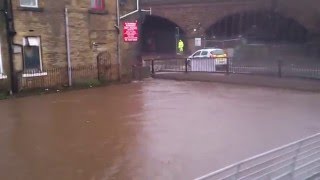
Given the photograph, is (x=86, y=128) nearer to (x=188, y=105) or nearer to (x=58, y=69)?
(x=188, y=105)

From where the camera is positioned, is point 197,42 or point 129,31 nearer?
point 129,31

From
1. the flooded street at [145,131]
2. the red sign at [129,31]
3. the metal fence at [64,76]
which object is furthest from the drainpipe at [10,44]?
the red sign at [129,31]

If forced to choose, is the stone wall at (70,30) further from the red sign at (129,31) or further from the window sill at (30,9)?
the red sign at (129,31)

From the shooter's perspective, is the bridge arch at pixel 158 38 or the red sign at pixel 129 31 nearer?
the red sign at pixel 129 31

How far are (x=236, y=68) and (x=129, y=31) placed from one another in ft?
20.7

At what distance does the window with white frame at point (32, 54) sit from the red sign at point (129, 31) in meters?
5.27

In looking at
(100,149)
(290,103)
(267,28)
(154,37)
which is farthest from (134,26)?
(154,37)

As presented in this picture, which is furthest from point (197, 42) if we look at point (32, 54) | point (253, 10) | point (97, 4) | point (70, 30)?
point (32, 54)

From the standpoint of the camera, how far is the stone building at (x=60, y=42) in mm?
19281

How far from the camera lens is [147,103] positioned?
16.1 metres

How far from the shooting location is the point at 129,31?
24.2 m

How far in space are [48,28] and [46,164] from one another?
12.8m

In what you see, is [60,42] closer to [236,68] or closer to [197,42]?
[236,68]

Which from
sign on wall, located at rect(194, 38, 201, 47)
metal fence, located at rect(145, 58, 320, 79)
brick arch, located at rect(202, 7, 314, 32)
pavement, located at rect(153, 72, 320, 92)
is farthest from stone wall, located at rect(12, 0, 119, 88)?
sign on wall, located at rect(194, 38, 201, 47)
